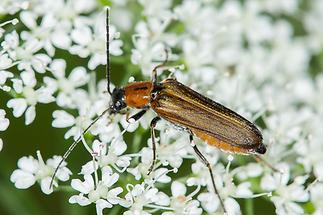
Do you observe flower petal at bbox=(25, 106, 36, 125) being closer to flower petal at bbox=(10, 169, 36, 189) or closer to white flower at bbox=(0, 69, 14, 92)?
white flower at bbox=(0, 69, 14, 92)

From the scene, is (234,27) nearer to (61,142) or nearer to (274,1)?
(274,1)

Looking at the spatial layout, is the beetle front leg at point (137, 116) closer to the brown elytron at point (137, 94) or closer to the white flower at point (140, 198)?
the brown elytron at point (137, 94)

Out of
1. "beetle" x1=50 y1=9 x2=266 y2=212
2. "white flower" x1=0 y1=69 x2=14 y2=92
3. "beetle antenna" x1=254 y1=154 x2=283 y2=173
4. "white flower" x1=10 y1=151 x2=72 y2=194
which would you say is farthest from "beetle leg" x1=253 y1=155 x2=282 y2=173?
"white flower" x1=0 y1=69 x2=14 y2=92

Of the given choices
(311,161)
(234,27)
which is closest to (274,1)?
(234,27)

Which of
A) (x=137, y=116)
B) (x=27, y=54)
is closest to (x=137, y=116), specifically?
(x=137, y=116)

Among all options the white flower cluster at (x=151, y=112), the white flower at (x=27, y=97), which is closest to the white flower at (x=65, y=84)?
the white flower cluster at (x=151, y=112)

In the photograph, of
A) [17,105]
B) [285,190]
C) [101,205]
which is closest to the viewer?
[101,205]

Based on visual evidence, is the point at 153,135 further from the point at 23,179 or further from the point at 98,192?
the point at 23,179
